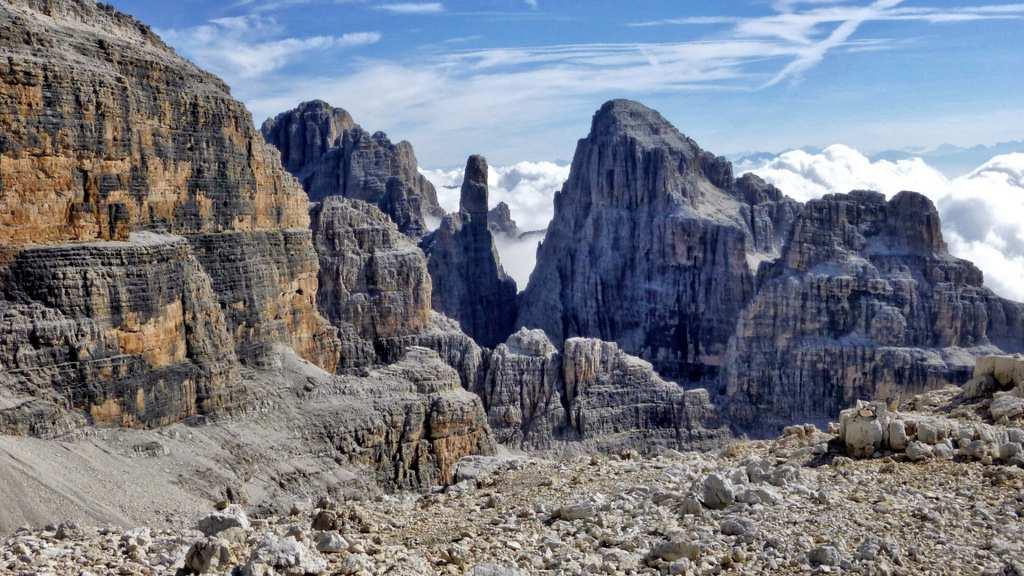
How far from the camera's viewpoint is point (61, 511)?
105 ft

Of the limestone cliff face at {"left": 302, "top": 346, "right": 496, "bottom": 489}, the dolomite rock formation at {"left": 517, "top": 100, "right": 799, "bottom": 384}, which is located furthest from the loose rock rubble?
the dolomite rock formation at {"left": 517, "top": 100, "right": 799, "bottom": 384}

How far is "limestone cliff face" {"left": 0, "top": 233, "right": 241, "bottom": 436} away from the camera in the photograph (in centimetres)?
3891

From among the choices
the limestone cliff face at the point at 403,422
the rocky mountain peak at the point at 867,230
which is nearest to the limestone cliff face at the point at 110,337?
the limestone cliff face at the point at 403,422

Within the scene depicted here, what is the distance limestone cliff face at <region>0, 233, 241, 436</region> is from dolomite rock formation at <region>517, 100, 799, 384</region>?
2879 inches

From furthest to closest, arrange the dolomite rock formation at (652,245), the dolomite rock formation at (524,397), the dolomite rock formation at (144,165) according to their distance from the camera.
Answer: the dolomite rock formation at (652,245)
the dolomite rock formation at (524,397)
the dolomite rock formation at (144,165)

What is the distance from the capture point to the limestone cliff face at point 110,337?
128 ft

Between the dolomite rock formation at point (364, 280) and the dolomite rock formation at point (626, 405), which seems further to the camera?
the dolomite rock formation at point (626, 405)

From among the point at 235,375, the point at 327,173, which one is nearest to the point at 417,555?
the point at 235,375

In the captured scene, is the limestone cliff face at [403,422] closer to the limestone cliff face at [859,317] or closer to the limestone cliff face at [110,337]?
the limestone cliff face at [110,337]

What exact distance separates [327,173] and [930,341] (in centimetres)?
7158

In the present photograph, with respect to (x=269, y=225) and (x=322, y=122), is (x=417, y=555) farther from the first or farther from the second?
(x=322, y=122)

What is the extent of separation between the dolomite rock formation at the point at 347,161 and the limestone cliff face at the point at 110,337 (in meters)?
73.0

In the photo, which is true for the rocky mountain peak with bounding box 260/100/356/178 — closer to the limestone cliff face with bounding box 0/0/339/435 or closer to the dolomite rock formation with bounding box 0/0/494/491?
the dolomite rock formation with bounding box 0/0/494/491

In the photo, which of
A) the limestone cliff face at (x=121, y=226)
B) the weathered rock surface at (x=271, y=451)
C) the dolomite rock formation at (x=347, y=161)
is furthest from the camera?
the dolomite rock formation at (x=347, y=161)
